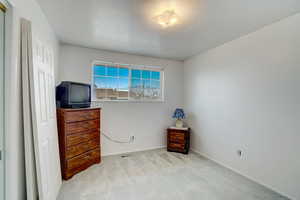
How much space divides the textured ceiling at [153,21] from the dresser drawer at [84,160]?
7.13 ft

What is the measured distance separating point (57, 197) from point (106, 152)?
1.50 meters

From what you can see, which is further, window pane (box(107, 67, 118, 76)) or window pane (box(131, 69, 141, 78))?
window pane (box(131, 69, 141, 78))

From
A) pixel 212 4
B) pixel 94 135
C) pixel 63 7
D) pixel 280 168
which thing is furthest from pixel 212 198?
pixel 63 7

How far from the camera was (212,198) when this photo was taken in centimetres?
197

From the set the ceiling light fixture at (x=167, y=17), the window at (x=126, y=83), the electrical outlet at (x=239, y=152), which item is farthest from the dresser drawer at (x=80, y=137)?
the electrical outlet at (x=239, y=152)

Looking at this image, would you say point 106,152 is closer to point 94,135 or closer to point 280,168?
point 94,135

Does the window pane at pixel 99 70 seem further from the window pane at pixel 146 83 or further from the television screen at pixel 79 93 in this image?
the window pane at pixel 146 83

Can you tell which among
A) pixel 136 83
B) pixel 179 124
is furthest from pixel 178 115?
pixel 136 83

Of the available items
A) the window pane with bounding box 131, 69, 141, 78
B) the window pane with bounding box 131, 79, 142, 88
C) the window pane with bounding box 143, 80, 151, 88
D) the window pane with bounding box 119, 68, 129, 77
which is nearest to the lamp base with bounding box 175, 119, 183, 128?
the window pane with bounding box 143, 80, 151, 88

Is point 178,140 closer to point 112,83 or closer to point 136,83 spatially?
point 136,83

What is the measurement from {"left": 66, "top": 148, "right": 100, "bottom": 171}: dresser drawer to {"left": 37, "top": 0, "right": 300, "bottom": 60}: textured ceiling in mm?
2173

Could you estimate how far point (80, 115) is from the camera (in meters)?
2.60

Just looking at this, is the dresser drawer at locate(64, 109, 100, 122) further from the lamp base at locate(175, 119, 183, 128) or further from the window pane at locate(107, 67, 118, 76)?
the lamp base at locate(175, 119, 183, 128)

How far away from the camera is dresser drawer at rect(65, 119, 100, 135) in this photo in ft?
7.97
